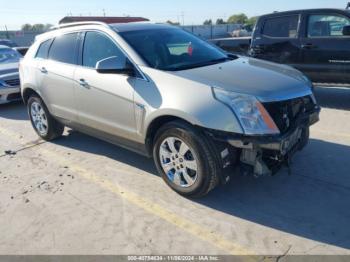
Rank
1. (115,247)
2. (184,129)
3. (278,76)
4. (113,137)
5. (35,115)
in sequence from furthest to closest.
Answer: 1. (35,115)
2. (113,137)
3. (278,76)
4. (184,129)
5. (115,247)

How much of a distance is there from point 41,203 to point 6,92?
5.73 metres

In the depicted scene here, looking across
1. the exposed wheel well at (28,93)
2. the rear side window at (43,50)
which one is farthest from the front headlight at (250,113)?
the exposed wheel well at (28,93)

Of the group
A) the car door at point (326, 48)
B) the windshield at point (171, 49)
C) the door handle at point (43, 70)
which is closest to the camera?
the windshield at point (171, 49)

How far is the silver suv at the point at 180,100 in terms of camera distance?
141 inches

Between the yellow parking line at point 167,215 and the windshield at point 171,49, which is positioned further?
the windshield at point 171,49

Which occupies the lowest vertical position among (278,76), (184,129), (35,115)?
(35,115)

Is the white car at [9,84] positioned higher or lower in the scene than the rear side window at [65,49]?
lower

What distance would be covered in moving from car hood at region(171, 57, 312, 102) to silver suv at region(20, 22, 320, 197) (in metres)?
0.01

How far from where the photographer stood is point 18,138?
6.67m

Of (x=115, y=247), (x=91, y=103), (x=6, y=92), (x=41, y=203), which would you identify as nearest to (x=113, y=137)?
(x=91, y=103)

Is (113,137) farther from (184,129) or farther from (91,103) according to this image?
(184,129)

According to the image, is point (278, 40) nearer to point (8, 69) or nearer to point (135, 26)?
point (135, 26)

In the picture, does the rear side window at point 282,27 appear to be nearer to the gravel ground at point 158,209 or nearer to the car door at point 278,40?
the car door at point 278,40

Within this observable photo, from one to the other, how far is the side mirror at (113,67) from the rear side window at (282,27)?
483cm
